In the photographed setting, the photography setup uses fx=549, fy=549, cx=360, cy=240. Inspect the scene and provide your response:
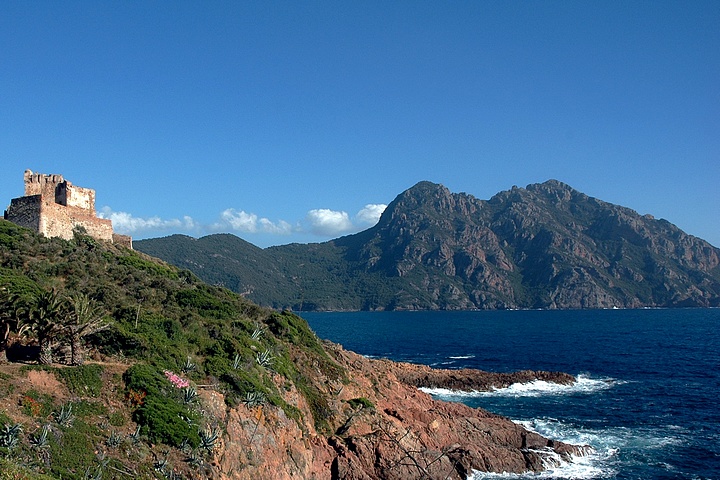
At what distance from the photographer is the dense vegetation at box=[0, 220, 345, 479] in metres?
17.7

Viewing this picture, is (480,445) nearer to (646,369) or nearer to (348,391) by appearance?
(348,391)

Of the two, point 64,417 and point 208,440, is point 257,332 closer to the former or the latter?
point 208,440

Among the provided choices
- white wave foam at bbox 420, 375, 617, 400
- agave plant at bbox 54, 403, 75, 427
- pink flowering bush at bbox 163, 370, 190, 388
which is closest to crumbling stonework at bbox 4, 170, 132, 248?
pink flowering bush at bbox 163, 370, 190, 388

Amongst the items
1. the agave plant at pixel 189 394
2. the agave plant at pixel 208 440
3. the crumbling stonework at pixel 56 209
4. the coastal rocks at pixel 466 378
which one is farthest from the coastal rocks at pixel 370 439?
the crumbling stonework at pixel 56 209

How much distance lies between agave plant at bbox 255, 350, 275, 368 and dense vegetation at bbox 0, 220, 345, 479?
6 cm

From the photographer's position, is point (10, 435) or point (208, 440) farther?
point (208, 440)

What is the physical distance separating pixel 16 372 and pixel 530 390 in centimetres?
4834

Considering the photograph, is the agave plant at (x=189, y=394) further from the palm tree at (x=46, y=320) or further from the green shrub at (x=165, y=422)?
the palm tree at (x=46, y=320)

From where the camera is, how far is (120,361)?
23578 mm

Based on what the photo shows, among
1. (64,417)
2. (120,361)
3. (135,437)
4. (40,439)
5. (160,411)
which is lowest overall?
(135,437)

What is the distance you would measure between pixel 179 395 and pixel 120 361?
3.33 metres

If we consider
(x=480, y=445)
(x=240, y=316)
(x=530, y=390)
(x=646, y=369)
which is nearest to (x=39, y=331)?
(x=240, y=316)

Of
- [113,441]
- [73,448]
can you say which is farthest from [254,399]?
[73,448]

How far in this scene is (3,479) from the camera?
12289mm
